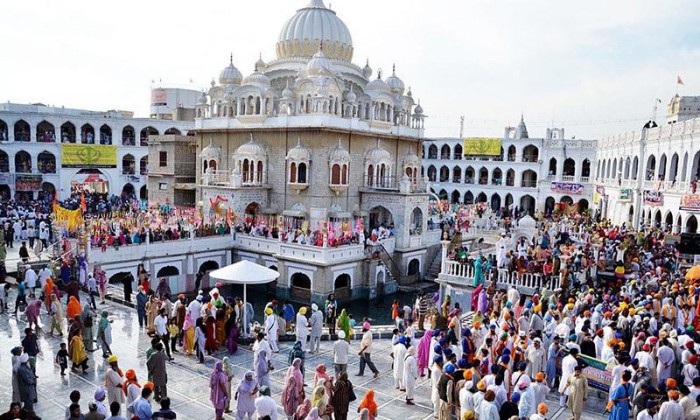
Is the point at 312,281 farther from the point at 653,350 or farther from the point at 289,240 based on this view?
the point at 653,350

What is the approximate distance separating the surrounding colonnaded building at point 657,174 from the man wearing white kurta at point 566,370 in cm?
2048

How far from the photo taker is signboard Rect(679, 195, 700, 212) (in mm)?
26406

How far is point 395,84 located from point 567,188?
22.5 meters

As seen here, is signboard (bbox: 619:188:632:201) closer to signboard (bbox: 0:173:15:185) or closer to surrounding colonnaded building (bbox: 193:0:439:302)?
surrounding colonnaded building (bbox: 193:0:439:302)

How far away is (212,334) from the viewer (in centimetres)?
1262

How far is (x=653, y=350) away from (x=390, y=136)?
78.9ft

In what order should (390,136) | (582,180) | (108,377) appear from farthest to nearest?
(582,180) < (390,136) < (108,377)

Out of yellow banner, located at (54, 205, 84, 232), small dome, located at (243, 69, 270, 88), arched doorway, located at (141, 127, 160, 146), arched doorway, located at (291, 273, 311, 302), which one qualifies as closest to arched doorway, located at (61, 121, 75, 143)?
arched doorway, located at (141, 127, 160, 146)

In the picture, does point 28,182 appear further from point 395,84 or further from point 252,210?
point 395,84

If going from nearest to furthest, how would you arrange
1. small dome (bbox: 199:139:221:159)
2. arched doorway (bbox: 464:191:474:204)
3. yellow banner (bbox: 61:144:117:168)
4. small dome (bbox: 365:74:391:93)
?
small dome (bbox: 199:139:221:159) < small dome (bbox: 365:74:391:93) < yellow banner (bbox: 61:144:117:168) < arched doorway (bbox: 464:191:474:204)

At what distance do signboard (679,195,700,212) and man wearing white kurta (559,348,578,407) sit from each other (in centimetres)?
2037

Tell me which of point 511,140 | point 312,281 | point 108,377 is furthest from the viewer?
point 511,140

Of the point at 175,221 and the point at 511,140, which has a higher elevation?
the point at 511,140

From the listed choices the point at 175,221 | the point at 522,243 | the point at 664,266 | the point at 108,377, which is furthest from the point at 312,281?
the point at 108,377
